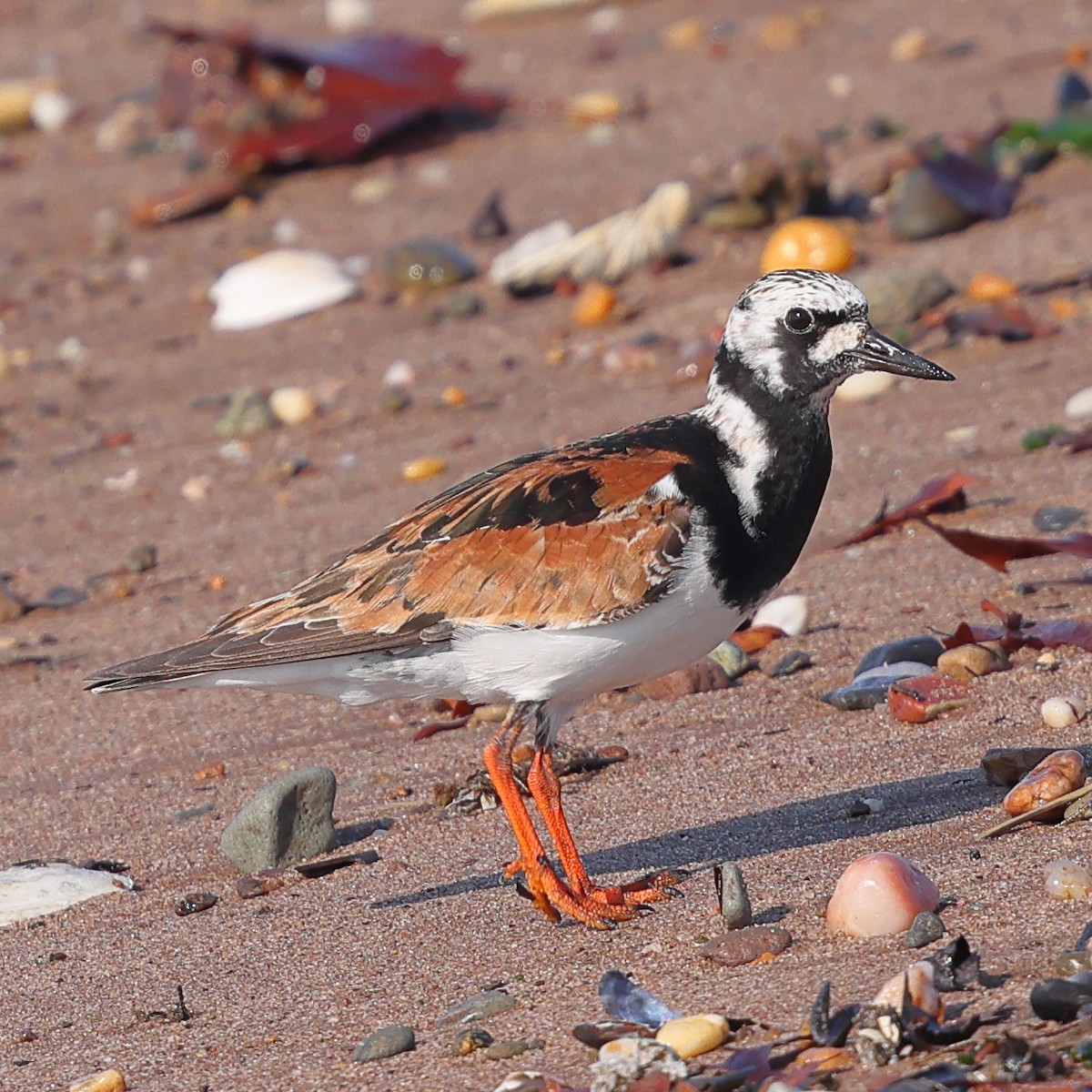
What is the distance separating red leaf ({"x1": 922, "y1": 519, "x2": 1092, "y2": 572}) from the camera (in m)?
5.25

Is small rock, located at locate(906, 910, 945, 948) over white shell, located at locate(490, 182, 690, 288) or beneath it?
beneath

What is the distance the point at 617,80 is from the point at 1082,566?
6.08 meters

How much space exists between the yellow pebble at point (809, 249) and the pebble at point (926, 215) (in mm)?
343

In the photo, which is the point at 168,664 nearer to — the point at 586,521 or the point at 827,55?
the point at 586,521

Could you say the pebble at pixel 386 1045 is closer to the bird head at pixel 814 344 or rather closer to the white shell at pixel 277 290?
the bird head at pixel 814 344

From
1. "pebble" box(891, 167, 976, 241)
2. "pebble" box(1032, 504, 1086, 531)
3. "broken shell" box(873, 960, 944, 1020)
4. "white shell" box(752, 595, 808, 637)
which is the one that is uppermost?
"pebble" box(891, 167, 976, 241)

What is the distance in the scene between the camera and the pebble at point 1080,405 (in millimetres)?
6605

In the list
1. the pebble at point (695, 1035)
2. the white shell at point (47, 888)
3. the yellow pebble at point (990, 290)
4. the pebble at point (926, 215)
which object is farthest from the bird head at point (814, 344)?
the pebble at point (926, 215)

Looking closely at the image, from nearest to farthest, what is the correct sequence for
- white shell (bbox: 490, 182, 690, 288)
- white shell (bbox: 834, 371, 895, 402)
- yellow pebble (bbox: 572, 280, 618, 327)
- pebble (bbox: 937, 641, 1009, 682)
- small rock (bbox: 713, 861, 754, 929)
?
small rock (bbox: 713, 861, 754, 929) → pebble (bbox: 937, 641, 1009, 682) → white shell (bbox: 834, 371, 895, 402) → yellow pebble (bbox: 572, 280, 618, 327) → white shell (bbox: 490, 182, 690, 288)

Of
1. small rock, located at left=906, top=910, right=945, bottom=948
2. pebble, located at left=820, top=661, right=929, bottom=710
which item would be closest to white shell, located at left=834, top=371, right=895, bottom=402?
pebble, located at left=820, top=661, right=929, bottom=710

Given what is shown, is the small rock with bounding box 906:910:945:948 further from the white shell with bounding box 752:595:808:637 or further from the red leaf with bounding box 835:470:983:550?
the red leaf with bounding box 835:470:983:550

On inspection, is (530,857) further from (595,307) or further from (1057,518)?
(595,307)

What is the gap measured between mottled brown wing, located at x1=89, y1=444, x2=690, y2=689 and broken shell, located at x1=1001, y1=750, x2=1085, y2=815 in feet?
2.92

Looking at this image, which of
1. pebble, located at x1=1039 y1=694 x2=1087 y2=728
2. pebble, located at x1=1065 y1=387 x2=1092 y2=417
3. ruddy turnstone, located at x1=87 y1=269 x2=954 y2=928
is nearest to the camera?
ruddy turnstone, located at x1=87 y1=269 x2=954 y2=928
